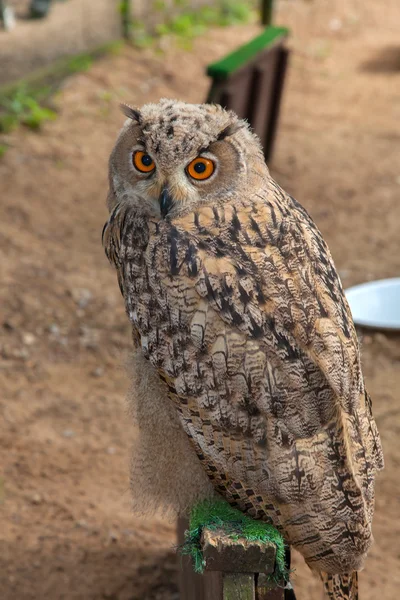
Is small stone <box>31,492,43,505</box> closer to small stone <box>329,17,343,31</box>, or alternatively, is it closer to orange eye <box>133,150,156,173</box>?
orange eye <box>133,150,156,173</box>

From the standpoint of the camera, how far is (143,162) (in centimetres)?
256

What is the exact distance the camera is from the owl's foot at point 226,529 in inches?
91.3

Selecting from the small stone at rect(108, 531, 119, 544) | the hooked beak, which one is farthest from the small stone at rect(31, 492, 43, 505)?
the hooked beak

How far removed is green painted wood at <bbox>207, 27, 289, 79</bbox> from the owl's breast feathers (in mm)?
3761

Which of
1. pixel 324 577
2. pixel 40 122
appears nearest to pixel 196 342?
pixel 324 577

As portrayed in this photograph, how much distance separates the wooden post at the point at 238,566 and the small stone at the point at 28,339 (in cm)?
282

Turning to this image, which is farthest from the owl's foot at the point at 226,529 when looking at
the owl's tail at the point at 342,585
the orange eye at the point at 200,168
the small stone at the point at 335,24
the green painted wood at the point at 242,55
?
the small stone at the point at 335,24

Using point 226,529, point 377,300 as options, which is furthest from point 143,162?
point 377,300

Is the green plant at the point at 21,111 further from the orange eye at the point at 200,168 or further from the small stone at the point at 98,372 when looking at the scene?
the orange eye at the point at 200,168

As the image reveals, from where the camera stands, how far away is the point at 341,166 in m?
7.82

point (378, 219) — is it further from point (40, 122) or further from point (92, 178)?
point (40, 122)

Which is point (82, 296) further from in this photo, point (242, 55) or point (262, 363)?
point (262, 363)

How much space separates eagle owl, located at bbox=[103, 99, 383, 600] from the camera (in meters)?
2.40

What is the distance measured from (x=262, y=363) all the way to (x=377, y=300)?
3.23 metres
